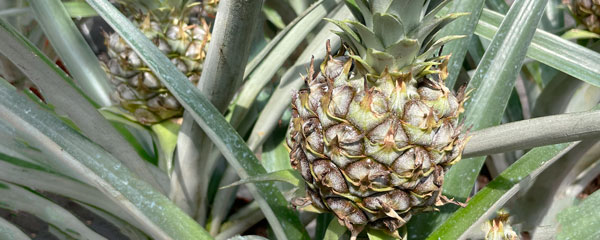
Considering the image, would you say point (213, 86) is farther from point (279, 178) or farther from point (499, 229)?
point (499, 229)

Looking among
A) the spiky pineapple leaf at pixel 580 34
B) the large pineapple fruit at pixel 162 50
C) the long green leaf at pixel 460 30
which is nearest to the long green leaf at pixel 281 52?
the large pineapple fruit at pixel 162 50

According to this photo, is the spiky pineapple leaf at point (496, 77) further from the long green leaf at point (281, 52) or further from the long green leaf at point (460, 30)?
the long green leaf at point (281, 52)

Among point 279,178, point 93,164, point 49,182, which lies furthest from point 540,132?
point 49,182

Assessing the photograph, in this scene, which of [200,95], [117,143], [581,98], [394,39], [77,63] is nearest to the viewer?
[394,39]

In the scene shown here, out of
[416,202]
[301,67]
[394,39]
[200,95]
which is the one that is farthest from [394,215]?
[301,67]

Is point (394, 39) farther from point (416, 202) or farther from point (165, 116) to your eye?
point (165, 116)

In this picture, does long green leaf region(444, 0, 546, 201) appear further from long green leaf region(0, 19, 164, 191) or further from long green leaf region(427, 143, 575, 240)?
long green leaf region(0, 19, 164, 191)
